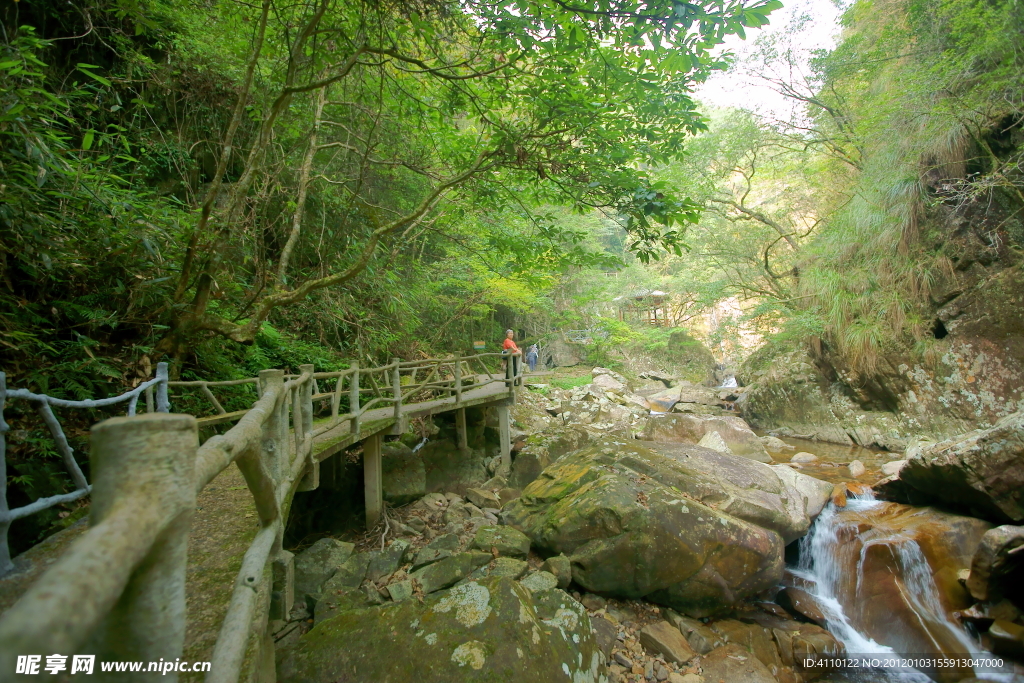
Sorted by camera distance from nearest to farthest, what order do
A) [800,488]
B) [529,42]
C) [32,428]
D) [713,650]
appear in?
[32,428], [529,42], [713,650], [800,488]

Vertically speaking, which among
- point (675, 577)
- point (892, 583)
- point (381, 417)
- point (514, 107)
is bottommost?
point (892, 583)

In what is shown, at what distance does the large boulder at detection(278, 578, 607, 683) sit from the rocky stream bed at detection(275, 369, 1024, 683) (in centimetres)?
1

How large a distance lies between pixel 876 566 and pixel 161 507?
7.54m

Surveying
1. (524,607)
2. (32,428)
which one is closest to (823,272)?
(524,607)

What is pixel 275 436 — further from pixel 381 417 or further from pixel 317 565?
pixel 381 417

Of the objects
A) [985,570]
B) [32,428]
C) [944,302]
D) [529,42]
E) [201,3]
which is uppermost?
[201,3]

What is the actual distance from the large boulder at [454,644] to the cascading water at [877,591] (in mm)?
3405

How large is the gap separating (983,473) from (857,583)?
2.08m

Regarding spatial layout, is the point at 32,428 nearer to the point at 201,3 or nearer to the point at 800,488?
the point at 201,3

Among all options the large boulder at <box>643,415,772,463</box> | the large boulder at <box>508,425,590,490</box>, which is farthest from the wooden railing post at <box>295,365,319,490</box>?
the large boulder at <box>643,415,772,463</box>

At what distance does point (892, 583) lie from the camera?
5297 millimetres

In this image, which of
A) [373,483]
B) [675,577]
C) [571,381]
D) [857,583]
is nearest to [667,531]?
[675,577]

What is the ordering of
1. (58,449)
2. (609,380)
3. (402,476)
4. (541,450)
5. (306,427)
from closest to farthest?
(58,449), (306,427), (402,476), (541,450), (609,380)

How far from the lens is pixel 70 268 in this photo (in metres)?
4.05
